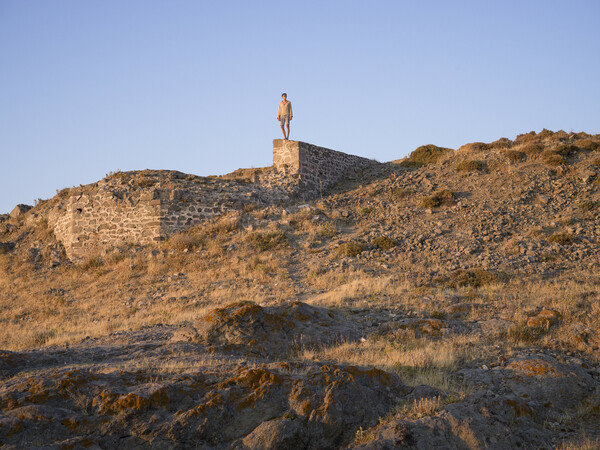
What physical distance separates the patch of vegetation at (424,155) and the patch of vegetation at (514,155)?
3.52m

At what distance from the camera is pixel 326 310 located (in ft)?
31.0

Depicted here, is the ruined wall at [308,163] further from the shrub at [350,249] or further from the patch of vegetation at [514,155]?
the patch of vegetation at [514,155]

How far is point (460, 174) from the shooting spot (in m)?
21.5

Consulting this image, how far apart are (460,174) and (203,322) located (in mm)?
16327

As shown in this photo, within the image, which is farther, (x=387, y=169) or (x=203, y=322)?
(x=387, y=169)

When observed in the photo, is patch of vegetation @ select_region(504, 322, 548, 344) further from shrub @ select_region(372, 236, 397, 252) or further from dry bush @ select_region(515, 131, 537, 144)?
dry bush @ select_region(515, 131, 537, 144)

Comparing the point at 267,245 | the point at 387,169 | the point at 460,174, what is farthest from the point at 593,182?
the point at 267,245

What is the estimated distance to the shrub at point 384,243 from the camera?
15.9 metres

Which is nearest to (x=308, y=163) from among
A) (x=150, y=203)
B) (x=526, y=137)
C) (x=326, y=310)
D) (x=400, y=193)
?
(x=400, y=193)

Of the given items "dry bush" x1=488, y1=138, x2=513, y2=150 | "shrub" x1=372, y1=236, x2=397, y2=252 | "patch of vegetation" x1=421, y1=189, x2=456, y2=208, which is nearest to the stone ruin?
"patch of vegetation" x1=421, y1=189, x2=456, y2=208

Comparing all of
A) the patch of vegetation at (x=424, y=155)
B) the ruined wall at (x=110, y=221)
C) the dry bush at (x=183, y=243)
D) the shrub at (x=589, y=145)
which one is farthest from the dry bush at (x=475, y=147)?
the ruined wall at (x=110, y=221)

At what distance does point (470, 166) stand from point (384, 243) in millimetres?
8044

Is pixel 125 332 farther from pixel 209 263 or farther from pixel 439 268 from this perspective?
pixel 439 268

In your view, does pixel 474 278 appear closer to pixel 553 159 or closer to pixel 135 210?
pixel 553 159
